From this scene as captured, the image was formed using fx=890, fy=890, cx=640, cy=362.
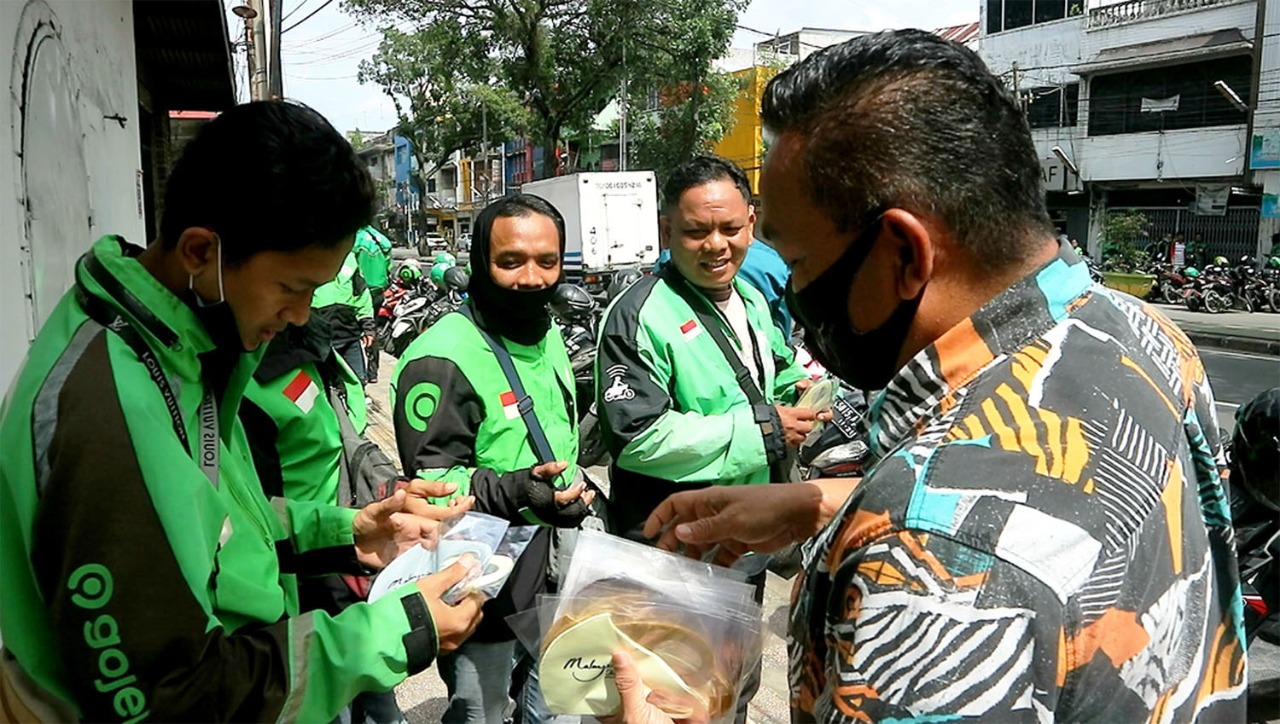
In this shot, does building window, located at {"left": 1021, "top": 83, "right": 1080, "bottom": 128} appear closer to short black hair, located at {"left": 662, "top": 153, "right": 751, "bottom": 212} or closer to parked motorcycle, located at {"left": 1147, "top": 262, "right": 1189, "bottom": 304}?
parked motorcycle, located at {"left": 1147, "top": 262, "right": 1189, "bottom": 304}

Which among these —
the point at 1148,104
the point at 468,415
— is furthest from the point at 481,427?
the point at 1148,104

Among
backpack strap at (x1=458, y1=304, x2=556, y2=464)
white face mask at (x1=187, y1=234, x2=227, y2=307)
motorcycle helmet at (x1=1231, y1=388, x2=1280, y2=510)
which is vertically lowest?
motorcycle helmet at (x1=1231, y1=388, x2=1280, y2=510)

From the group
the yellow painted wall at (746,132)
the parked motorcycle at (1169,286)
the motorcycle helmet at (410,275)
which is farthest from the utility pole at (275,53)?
the yellow painted wall at (746,132)

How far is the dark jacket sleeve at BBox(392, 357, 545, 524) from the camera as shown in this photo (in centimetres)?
226

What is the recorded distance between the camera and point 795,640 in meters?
1.09

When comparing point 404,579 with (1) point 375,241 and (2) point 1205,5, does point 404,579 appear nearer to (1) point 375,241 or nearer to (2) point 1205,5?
(1) point 375,241

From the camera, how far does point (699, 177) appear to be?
285 cm

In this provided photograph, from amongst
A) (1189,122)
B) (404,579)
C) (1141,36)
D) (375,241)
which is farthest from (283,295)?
(1141,36)

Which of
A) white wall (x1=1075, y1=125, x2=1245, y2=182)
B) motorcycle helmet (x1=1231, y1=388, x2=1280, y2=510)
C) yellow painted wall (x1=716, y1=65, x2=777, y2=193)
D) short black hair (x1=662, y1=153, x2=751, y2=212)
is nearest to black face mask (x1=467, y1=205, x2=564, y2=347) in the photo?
short black hair (x1=662, y1=153, x2=751, y2=212)

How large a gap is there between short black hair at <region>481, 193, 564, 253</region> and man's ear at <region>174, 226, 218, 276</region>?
1.37 metres

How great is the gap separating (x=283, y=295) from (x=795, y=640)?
0.93 meters

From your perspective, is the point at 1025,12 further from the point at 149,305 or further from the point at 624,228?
the point at 149,305

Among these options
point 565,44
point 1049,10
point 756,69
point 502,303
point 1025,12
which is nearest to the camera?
point 502,303

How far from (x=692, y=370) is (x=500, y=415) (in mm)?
561
